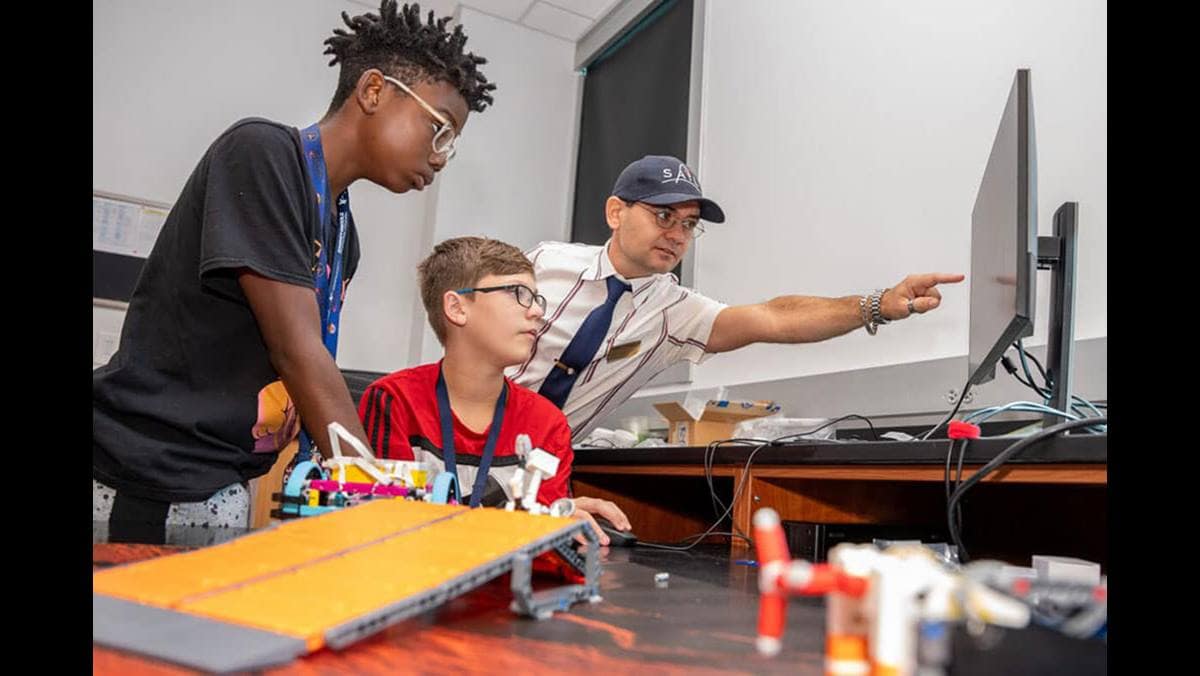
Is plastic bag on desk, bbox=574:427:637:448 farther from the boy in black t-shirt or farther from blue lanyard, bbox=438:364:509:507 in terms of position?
the boy in black t-shirt

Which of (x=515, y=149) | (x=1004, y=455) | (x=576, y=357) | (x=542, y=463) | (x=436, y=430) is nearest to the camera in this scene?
(x=542, y=463)

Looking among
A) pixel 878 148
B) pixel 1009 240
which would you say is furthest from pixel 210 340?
pixel 878 148

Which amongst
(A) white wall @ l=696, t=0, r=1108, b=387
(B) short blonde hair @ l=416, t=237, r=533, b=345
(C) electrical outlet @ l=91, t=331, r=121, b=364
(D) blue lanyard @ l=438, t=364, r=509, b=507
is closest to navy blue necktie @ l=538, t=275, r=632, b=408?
(B) short blonde hair @ l=416, t=237, r=533, b=345

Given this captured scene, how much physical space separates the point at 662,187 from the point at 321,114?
2.31m

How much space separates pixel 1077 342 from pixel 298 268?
1.62 m

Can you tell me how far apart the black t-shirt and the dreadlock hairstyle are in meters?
0.27

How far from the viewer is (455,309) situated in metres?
1.65

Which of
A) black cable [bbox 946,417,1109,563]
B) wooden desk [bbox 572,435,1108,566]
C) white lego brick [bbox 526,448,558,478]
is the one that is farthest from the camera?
wooden desk [bbox 572,435,1108,566]

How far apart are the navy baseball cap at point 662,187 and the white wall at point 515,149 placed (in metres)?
1.84

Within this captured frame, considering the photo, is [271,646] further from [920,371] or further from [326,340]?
[920,371]

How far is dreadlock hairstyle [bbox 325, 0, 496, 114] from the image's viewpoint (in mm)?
1320

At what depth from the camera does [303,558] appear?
0.46 metres

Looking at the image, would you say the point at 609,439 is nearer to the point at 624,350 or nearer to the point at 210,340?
the point at 624,350
